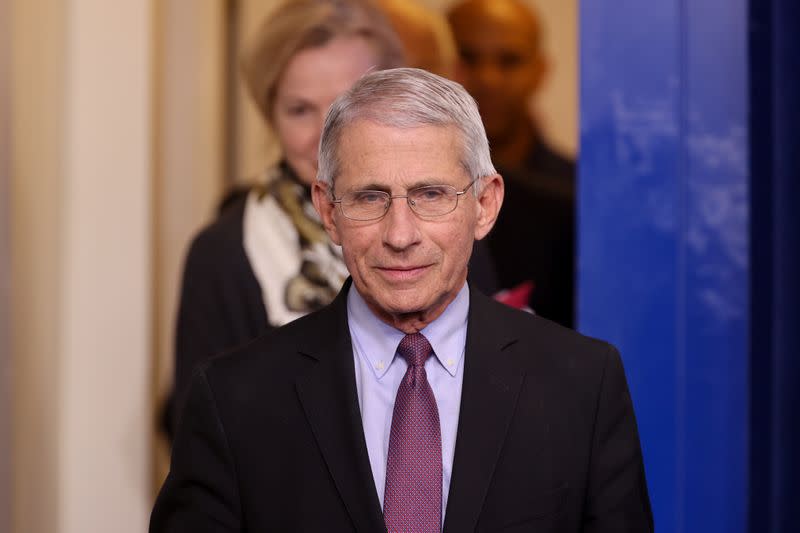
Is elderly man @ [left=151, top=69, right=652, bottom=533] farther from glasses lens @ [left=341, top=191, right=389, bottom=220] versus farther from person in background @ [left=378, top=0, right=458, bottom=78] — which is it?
person in background @ [left=378, top=0, right=458, bottom=78]

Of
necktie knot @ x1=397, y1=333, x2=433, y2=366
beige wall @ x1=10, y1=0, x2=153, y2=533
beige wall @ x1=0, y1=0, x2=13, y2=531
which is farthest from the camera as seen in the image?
beige wall @ x1=10, y1=0, x2=153, y2=533

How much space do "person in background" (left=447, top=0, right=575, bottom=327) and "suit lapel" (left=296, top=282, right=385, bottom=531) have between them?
5.59 feet

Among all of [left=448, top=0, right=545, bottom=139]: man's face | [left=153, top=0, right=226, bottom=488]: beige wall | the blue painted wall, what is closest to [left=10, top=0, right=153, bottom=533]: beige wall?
[left=153, top=0, right=226, bottom=488]: beige wall

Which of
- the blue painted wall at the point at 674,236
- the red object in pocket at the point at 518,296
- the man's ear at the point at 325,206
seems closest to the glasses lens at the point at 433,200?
the man's ear at the point at 325,206

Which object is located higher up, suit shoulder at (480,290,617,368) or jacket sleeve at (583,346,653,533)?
suit shoulder at (480,290,617,368)

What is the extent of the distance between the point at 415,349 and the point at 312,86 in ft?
3.48

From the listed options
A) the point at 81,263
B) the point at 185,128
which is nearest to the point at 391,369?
the point at 81,263

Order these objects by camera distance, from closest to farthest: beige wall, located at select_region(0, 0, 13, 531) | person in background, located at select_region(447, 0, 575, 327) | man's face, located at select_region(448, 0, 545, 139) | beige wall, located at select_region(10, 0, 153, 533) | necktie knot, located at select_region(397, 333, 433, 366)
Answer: necktie knot, located at select_region(397, 333, 433, 366) < beige wall, located at select_region(0, 0, 13, 531) < beige wall, located at select_region(10, 0, 153, 533) < person in background, located at select_region(447, 0, 575, 327) < man's face, located at select_region(448, 0, 545, 139)

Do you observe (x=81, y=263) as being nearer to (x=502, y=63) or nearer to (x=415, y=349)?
(x=502, y=63)

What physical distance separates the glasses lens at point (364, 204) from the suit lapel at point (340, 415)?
18 centimetres

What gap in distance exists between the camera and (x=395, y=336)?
1.73 m

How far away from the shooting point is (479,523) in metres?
1.61

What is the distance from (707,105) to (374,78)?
134 centimetres

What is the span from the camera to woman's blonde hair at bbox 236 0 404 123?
264 centimetres
